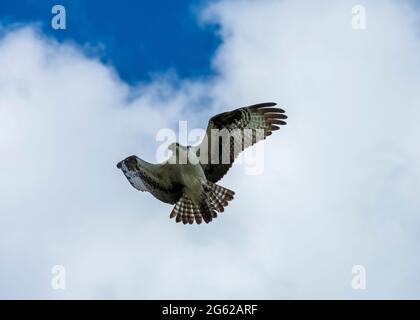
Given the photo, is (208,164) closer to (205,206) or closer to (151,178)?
(205,206)

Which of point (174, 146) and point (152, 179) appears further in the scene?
point (152, 179)

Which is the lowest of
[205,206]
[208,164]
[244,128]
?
[205,206]

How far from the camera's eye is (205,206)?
2081cm

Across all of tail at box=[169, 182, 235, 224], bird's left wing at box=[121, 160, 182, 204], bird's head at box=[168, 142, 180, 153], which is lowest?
tail at box=[169, 182, 235, 224]

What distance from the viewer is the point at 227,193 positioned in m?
20.6

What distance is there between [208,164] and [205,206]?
77 centimetres

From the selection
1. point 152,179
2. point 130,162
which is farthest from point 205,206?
point 130,162

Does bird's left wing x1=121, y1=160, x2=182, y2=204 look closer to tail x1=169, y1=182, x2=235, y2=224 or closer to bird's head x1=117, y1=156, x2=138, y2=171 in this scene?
bird's head x1=117, y1=156, x2=138, y2=171

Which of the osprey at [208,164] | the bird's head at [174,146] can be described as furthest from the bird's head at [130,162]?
the bird's head at [174,146]

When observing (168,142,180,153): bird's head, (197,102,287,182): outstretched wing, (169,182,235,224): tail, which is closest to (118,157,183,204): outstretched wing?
(169,182,235,224): tail

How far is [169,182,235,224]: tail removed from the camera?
20.6 metres

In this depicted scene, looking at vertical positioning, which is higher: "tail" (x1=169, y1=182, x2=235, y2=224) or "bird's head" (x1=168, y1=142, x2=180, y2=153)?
"bird's head" (x1=168, y1=142, x2=180, y2=153)

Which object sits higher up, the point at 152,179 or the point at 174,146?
the point at 174,146
